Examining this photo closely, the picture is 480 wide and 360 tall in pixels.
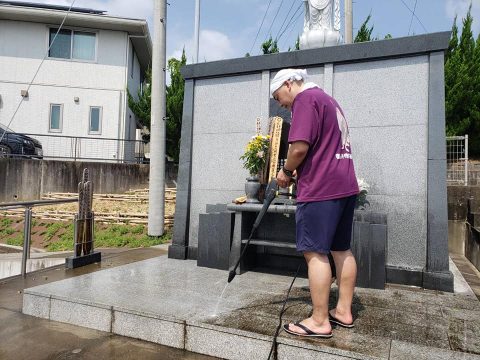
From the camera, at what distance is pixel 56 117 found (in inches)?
595

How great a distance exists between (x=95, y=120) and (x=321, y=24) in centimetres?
1248

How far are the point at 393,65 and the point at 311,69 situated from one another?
0.95 metres

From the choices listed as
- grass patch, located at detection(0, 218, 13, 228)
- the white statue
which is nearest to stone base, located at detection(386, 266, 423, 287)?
the white statue

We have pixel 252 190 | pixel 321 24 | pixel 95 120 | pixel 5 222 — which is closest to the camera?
pixel 252 190

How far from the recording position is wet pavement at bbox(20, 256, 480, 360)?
86.7 inches

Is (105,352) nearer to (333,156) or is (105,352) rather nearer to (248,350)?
(248,350)

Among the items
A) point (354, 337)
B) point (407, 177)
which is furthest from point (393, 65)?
point (354, 337)

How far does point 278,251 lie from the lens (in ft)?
14.1

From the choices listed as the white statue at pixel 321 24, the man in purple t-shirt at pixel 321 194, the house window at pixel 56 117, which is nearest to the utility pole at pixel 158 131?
the white statue at pixel 321 24

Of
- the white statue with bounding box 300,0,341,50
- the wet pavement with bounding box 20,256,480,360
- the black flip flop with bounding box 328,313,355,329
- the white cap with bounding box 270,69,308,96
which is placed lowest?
the wet pavement with bounding box 20,256,480,360

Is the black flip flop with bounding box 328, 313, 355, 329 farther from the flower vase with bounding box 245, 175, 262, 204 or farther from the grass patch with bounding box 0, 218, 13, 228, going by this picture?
the grass patch with bounding box 0, 218, 13, 228

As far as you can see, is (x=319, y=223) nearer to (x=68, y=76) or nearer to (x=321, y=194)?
(x=321, y=194)

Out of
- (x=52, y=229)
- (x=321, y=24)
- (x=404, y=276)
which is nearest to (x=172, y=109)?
(x=52, y=229)

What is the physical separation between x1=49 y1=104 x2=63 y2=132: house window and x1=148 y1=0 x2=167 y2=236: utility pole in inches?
339
